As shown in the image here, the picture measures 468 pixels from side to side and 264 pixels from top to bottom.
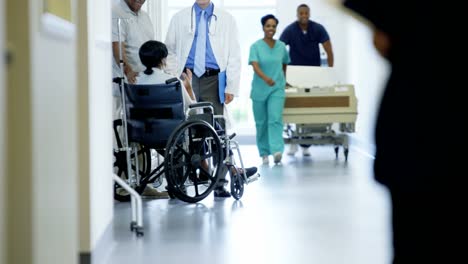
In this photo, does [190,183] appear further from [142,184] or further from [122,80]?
[122,80]

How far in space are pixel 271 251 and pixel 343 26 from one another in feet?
25.3

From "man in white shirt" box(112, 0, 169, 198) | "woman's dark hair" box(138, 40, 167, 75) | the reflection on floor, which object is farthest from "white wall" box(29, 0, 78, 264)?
"man in white shirt" box(112, 0, 169, 198)

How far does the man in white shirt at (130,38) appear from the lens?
4961mm

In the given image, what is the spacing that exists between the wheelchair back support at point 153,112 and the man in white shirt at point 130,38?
1.22 feet

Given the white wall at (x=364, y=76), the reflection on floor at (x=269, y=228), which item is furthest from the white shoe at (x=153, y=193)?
the white wall at (x=364, y=76)

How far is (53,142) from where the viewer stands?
191cm

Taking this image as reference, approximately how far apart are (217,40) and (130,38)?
68cm

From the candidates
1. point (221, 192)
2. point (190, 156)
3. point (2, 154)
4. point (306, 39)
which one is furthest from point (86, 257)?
point (306, 39)

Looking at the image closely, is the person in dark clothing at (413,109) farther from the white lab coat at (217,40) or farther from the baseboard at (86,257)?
the white lab coat at (217,40)

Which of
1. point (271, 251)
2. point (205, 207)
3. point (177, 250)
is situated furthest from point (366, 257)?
point (205, 207)

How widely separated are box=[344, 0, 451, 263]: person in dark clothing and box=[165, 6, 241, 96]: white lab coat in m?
4.12

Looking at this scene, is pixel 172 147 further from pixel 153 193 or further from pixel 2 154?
pixel 2 154

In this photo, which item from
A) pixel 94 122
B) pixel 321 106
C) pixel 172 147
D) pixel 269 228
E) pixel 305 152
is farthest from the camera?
pixel 305 152

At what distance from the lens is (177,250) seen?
332 cm
